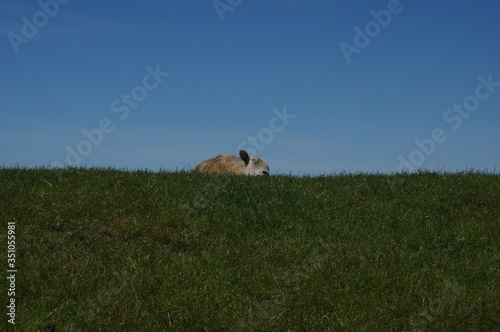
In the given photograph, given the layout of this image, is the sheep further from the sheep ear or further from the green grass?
the green grass

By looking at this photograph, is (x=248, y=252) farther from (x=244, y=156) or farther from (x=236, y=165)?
(x=236, y=165)

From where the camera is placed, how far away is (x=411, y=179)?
53.4ft

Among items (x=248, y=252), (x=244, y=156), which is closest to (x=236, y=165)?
(x=244, y=156)

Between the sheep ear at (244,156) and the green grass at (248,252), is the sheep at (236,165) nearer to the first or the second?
the sheep ear at (244,156)

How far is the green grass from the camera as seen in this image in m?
8.61

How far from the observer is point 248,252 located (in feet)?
36.0

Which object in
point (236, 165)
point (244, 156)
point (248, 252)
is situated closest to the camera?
point (248, 252)

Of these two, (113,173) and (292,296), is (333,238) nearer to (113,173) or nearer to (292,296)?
(292,296)

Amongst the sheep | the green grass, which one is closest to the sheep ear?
the sheep

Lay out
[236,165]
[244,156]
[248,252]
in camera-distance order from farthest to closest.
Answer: [236,165], [244,156], [248,252]

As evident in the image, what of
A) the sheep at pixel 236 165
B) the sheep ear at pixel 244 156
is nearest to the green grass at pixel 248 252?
the sheep ear at pixel 244 156

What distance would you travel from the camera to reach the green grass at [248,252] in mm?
8609

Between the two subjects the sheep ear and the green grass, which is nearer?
the green grass

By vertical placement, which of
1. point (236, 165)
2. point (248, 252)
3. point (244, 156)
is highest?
point (236, 165)
